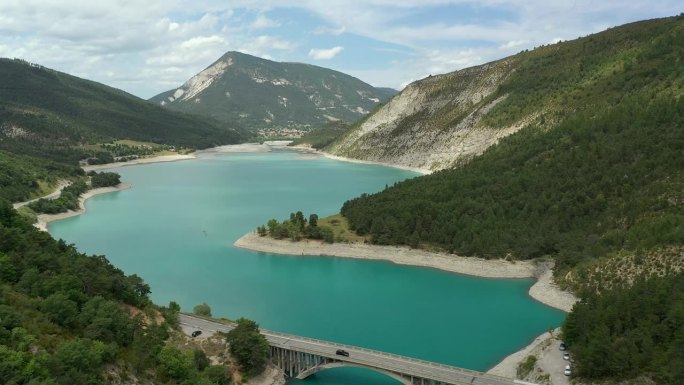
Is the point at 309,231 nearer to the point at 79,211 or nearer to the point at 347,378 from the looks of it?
the point at 347,378

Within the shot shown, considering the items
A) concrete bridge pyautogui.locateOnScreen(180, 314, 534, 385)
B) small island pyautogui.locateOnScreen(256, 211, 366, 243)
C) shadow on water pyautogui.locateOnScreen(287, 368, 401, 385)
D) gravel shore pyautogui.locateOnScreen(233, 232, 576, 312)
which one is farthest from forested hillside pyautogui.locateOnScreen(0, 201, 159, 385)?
small island pyautogui.locateOnScreen(256, 211, 366, 243)

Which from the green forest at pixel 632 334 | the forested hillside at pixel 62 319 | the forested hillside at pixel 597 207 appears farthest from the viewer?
the forested hillside at pixel 597 207

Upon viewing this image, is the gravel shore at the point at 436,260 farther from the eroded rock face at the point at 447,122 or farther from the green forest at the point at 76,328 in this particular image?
the eroded rock face at the point at 447,122

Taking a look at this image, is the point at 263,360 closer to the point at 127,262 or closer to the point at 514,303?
the point at 514,303

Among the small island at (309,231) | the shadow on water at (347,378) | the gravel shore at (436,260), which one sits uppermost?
the small island at (309,231)

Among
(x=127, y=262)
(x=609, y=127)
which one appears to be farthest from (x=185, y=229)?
(x=609, y=127)

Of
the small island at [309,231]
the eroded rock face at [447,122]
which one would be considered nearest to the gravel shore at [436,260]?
the small island at [309,231]

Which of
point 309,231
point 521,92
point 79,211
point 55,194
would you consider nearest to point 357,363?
point 309,231
